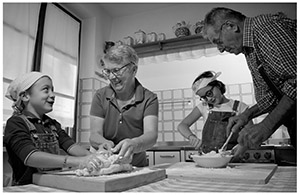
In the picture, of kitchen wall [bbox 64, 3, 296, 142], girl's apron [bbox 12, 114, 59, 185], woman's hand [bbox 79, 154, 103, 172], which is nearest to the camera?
woman's hand [bbox 79, 154, 103, 172]

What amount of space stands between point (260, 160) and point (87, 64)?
1.97 metres

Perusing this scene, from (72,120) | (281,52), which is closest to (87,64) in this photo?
(72,120)

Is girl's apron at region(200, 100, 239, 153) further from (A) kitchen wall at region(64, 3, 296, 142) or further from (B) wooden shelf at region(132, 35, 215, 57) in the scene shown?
(B) wooden shelf at region(132, 35, 215, 57)

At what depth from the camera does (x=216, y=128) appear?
6.21 feet

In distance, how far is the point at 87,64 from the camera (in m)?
2.93

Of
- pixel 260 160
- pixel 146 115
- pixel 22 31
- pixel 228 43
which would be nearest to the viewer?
pixel 228 43

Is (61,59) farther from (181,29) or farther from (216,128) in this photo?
(216,128)

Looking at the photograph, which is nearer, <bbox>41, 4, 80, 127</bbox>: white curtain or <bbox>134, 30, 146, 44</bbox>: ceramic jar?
<bbox>41, 4, 80, 127</bbox>: white curtain

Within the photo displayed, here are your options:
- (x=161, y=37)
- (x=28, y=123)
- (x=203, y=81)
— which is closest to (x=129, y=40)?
(x=161, y=37)

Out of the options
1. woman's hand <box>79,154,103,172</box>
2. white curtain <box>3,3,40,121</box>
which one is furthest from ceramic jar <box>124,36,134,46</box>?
woman's hand <box>79,154,103,172</box>

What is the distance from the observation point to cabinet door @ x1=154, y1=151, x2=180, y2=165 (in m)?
2.22

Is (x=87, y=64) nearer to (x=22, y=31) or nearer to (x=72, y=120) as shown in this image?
(x=72, y=120)

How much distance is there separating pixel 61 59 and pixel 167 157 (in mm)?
1384

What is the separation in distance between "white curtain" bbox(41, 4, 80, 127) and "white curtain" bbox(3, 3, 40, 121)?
0.54ft
